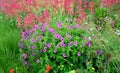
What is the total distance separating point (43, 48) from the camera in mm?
3977

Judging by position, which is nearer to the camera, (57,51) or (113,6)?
(57,51)

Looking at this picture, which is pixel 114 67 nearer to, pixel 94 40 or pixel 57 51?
pixel 94 40

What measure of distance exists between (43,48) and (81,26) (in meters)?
0.77

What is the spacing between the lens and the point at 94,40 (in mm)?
4066

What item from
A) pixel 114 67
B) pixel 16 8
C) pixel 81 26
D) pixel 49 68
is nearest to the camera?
pixel 49 68

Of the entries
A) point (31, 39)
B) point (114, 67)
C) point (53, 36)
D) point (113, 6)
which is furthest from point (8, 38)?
point (113, 6)

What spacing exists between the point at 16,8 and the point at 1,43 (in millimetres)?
1360

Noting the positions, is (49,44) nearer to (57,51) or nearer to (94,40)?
(57,51)

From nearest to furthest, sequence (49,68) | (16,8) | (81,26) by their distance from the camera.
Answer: (49,68) → (81,26) → (16,8)

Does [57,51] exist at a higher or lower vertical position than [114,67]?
higher

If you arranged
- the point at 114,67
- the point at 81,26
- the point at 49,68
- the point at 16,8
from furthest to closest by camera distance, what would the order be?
the point at 16,8 → the point at 81,26 → the point at 114,67 → the point at 49,68

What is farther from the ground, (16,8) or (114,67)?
(16,8)

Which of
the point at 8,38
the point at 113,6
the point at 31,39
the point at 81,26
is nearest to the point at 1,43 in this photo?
the point at 8,38

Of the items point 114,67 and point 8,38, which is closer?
point 114,67
